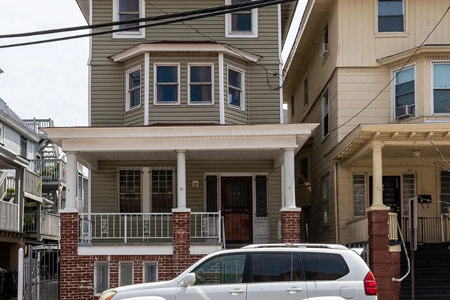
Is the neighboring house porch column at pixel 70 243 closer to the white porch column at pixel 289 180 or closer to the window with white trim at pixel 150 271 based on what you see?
the window with white trim at pixel 150 271

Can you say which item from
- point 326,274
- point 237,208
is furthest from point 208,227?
point 326,274

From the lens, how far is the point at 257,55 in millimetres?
23672

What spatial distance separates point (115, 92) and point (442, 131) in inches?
412

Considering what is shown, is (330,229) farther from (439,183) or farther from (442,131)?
(442,131)

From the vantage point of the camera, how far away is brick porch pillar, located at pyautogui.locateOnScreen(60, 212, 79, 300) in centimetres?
1897

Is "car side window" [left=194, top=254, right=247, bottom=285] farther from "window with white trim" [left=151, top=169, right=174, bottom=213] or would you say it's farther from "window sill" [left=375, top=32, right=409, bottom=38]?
"window sill" [left=375, top=32, right=409, bottom=38]

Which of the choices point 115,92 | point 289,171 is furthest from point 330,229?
point 115,92

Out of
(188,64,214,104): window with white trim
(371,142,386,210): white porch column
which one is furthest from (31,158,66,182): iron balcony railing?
(371,142,386,210): white porch column

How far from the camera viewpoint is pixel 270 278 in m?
12.6

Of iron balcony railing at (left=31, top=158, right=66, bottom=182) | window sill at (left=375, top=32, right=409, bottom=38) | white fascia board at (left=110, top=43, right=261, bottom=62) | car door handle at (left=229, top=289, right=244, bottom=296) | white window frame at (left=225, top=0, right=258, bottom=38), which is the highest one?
white window frame at (left=225, top=0, right=258, bottom=38)

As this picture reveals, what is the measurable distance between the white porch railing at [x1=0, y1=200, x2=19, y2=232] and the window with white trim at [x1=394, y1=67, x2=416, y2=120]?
13932 millimetres

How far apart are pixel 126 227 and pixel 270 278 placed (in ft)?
28.5

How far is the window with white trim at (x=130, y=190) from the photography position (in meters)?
23.6

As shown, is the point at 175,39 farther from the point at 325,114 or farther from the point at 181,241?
the point at 181,241
